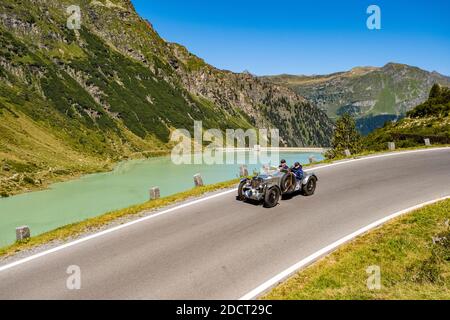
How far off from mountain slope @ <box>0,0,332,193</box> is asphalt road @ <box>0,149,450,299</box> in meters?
44.7

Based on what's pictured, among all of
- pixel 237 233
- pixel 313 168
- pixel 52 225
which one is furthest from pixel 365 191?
pixel 52 225

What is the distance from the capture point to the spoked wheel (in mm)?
16905

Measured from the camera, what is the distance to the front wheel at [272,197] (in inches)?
592

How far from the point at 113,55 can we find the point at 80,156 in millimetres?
109448

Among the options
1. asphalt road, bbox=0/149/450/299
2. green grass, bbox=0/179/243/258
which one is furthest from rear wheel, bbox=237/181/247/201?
green grass, bbox=0/179/243/258

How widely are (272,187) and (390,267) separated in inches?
226

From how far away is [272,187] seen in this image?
15.2m

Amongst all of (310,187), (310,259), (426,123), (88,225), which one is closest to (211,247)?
(310,259)

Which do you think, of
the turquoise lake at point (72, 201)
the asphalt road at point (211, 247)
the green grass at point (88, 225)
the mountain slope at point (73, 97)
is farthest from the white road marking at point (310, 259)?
the mountain slope at point (73, 97)

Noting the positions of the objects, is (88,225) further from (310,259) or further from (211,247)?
(310,259)

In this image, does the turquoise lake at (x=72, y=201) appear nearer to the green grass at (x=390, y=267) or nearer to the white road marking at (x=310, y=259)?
the white road marking at (x=310, y=259)

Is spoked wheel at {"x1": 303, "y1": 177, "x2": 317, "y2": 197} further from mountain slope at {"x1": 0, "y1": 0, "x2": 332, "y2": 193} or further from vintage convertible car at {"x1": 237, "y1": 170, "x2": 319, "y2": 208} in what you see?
mountain slope at {"x1": 0, "y1": 0, "x2": 332, "y2": 193}
